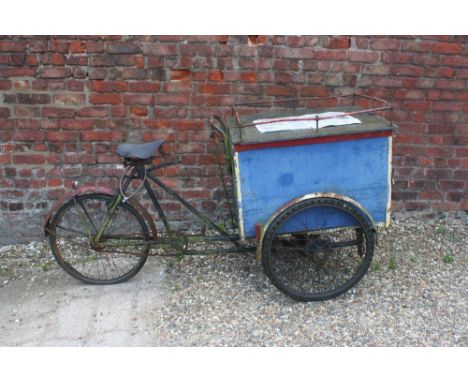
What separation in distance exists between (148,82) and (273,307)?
6.70 ft

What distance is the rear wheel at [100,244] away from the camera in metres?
3.85

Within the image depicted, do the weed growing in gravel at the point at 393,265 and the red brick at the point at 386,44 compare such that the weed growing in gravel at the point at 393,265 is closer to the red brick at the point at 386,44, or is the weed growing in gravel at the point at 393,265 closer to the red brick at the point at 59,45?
the red brick at the point at 386,44

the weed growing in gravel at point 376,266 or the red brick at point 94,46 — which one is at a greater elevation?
the red brick at point 94,46

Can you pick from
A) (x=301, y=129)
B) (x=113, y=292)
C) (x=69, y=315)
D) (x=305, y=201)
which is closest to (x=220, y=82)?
(x=301, y=129)

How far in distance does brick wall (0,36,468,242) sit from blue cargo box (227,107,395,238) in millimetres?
1018

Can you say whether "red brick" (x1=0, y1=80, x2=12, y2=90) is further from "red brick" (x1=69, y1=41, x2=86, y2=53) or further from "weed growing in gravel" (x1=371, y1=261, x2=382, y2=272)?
"weed growing in gravel" (x1=371, y1=261, x2=382, y2=272)

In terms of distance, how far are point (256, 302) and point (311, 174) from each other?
3.25ft

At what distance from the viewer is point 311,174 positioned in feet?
11.2

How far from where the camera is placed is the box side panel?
11.0 feet

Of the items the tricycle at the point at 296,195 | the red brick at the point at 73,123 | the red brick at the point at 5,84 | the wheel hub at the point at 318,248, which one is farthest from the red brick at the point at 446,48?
the red brick at the point at 5,84

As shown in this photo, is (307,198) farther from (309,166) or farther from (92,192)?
(92,192)

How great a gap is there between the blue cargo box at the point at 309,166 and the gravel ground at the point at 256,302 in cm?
61

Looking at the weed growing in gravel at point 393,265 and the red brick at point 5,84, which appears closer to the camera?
the weed growing in gravel at point 393,265

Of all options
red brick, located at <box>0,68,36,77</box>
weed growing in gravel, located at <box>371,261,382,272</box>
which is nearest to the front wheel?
weed growing in gravel, located at <box>371,261,382,272</box>
